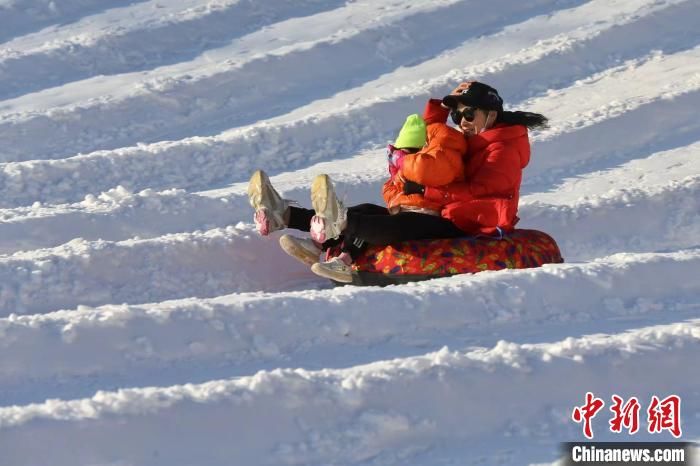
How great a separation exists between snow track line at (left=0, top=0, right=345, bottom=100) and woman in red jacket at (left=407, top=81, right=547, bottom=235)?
12.5 ft

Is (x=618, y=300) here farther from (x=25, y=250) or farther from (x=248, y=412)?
(x=25, y=250)

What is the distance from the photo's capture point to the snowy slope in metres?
3.53

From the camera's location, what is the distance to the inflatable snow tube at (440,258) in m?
4.83

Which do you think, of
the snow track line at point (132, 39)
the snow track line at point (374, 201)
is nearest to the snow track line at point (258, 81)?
the snow track line at point (132, 39)

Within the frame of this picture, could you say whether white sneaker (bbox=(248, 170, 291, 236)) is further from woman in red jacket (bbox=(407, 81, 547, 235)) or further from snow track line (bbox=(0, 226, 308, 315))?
woman in red jacket (bbox=(407, 81, 547, 235))

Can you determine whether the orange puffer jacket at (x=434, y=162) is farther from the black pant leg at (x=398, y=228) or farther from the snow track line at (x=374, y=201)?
the snow track line at (x=374, y=201)

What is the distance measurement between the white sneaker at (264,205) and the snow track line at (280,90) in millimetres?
2421

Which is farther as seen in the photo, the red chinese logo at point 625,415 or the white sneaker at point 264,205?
the white sneaker at point 264,205

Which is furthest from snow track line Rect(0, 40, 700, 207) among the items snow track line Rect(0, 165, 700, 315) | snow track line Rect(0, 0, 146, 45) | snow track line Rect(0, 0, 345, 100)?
snow track line Rect(0, 0, 146, 45)

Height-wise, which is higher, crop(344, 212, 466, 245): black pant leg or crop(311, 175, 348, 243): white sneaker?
crop(311, 175, 348, 243): white sneaker

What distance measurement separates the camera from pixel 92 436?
3.35 meters

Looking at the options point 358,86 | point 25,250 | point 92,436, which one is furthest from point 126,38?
point 92,436

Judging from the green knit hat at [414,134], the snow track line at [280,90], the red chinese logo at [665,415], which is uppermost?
the snow track line at [280,90]

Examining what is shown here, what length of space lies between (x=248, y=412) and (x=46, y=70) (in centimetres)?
559
